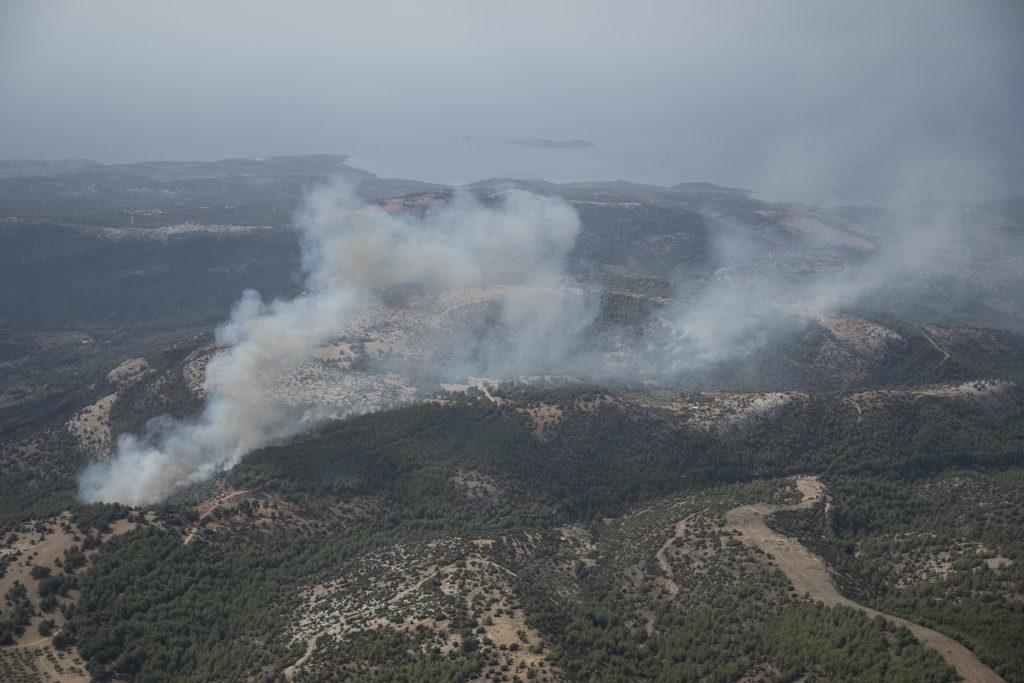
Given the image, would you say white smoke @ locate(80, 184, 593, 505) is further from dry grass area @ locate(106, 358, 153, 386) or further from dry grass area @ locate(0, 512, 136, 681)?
dry grass area @ locate(0, 512, 136, 681)

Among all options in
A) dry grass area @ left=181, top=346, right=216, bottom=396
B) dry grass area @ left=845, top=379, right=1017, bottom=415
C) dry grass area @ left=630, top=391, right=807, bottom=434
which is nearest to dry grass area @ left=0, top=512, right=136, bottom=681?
dry grass area @ left=181, top=346, right=216, bottom=396

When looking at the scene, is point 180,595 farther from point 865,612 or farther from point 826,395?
point 826,395

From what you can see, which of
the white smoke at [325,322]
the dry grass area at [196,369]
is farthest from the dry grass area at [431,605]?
the dry grass area at [196,369]

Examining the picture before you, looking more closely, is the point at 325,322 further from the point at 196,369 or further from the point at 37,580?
the point at 37,580

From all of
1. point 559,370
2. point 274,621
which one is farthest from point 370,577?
point 559,370

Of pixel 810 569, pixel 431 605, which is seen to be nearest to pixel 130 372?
pixel 431 605

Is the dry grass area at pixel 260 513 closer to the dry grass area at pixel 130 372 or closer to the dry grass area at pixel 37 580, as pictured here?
the dry grass area at pixel 37 580
